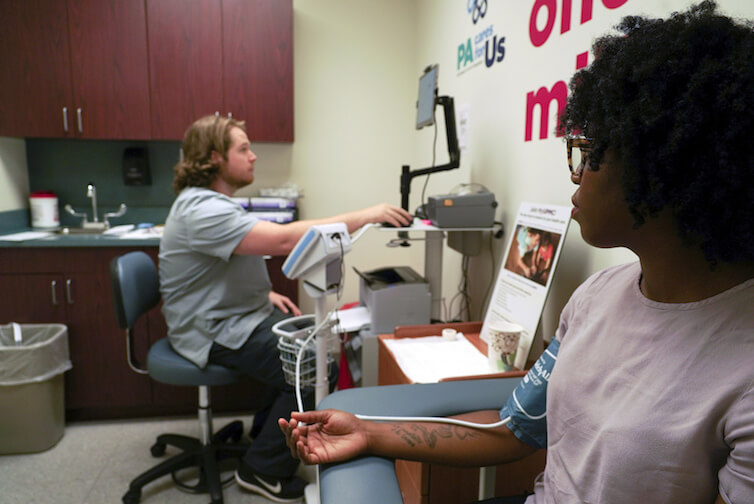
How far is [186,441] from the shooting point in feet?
7.15

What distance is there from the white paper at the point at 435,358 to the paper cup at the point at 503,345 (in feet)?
0.14

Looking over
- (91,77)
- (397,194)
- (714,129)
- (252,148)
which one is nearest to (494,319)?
(714,129)

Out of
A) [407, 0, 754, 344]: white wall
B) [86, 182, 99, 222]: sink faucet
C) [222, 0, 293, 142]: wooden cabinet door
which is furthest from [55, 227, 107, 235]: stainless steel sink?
[407, 0, 754, 344]: white wall

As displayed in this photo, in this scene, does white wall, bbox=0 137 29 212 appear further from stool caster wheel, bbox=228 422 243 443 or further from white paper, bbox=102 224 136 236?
stool caster wheel, bbox=228 422 243 443

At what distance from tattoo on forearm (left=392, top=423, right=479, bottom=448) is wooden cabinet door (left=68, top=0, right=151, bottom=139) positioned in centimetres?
243

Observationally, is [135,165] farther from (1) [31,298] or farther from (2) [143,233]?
(1) [31,298]

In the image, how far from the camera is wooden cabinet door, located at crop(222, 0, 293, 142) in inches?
108

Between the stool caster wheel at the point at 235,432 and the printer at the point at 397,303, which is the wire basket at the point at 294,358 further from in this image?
the stool caster wheel at the point at 235,432

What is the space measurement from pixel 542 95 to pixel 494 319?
775mm

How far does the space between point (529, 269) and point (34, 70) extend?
2.70 metres

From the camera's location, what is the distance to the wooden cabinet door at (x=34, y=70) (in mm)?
2553

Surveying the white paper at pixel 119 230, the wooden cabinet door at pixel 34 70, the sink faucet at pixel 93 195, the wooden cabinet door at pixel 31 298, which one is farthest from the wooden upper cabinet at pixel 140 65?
the wooden cabinet door at pixel 31 298

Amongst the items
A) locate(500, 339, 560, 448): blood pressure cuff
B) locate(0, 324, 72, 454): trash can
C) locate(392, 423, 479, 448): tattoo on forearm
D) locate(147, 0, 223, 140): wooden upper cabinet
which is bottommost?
locate(0, 324, 72, 454): trash can

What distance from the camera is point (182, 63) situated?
273cm
